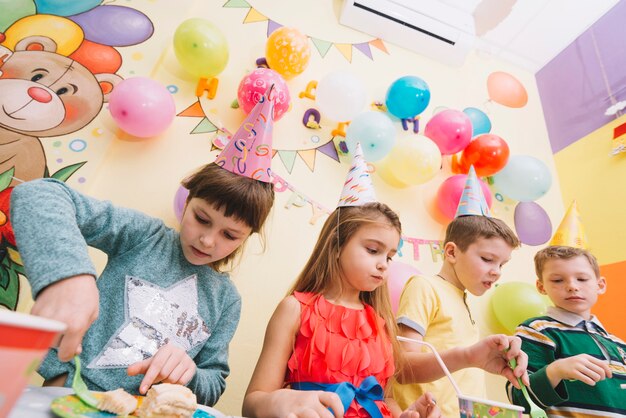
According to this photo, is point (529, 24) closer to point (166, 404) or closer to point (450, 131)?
point (450, 131)

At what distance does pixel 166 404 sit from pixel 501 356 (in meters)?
0.67

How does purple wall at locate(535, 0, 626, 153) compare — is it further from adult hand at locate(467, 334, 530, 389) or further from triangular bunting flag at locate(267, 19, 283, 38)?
adult hand at locate(467, 334, 530, 389)

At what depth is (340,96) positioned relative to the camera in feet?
5.31

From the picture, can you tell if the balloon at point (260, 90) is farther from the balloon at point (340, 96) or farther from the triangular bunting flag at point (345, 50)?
the triangular bunting flag at point (345, 50)

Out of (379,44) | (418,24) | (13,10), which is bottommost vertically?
(13,10)

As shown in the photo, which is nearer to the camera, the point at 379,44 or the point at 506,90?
the point at 379,44

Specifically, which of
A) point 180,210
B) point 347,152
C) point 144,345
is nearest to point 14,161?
point 180,210

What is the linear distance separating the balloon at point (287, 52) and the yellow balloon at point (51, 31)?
2.31 feet

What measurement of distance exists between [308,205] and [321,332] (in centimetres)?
78

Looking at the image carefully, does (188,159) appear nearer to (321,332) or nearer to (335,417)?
(321,332)

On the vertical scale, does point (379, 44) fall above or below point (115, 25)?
above

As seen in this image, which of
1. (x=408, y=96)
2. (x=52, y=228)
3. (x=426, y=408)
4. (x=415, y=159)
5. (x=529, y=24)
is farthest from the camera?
(x=529, y=24)

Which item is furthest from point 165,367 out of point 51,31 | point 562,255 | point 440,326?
point 51,31

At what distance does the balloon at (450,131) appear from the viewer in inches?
70.1
